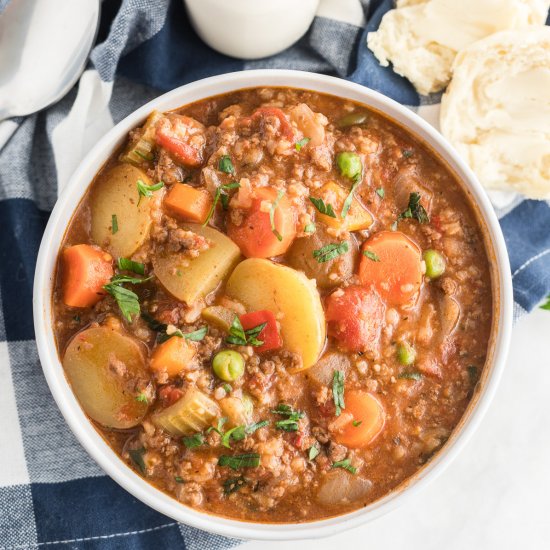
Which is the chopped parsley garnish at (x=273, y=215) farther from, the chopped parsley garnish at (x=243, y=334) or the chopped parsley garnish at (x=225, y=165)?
the chopped parsley garnish at (x=243, y=334)

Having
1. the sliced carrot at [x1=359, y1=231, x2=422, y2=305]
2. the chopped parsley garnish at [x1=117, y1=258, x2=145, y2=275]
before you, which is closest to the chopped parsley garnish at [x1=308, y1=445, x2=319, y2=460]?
the sliced carrot at [x1=359, y1=231, x2=422, y2=305]

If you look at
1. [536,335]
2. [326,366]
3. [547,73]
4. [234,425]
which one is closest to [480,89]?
[547,73]

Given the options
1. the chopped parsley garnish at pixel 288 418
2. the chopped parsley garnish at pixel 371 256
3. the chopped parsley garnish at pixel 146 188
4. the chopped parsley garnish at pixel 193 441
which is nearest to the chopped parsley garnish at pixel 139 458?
the chopped parsley garnish at pixel 193 441

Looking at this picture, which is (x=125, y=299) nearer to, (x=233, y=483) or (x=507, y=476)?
(x=233, y=483)

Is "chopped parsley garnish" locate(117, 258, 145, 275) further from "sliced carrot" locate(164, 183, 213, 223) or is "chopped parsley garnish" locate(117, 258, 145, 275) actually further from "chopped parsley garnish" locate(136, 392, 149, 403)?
"chopped parsley garnish" locate(136, 392, 149, 403)

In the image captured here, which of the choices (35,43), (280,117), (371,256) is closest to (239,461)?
(371,256)

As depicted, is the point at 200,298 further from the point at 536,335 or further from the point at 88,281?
the point at 536,335
